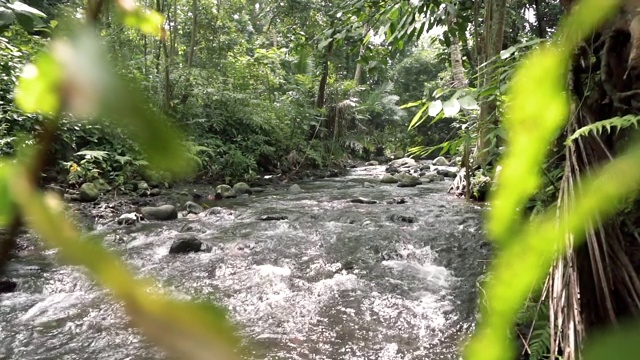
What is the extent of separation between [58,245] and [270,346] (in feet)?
9.64

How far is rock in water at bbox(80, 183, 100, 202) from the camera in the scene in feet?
22.4

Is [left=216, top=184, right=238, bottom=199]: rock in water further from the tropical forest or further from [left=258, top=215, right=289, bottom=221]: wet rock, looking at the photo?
[left=258, top=215, right=289, bottom=221]: wet rock

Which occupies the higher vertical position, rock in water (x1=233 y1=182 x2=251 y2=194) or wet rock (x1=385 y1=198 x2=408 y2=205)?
rock in water (x1=233 y1=182 x2=251 y2=194)

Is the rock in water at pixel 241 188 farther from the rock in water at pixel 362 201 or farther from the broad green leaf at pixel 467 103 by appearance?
the broad green leaf at pixel 467 103

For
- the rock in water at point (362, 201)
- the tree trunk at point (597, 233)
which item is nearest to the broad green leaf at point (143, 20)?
the tree trunk at point (597, 233)

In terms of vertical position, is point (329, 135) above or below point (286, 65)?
below

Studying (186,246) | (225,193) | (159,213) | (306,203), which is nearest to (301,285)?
(186,246)

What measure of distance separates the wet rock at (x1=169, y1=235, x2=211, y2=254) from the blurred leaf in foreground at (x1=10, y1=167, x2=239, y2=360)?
491cm

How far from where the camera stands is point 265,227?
5.92 m

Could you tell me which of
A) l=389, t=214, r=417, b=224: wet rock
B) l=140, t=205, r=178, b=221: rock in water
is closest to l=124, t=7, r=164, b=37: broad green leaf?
l=389, t=214, r=417, b=224: wet rock

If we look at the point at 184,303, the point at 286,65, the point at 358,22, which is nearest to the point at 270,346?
the point at 358,22

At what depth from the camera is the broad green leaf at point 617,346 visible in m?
0.17

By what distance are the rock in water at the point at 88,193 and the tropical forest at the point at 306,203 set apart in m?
0.03

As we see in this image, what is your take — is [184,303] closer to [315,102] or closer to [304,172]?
[304,172]
